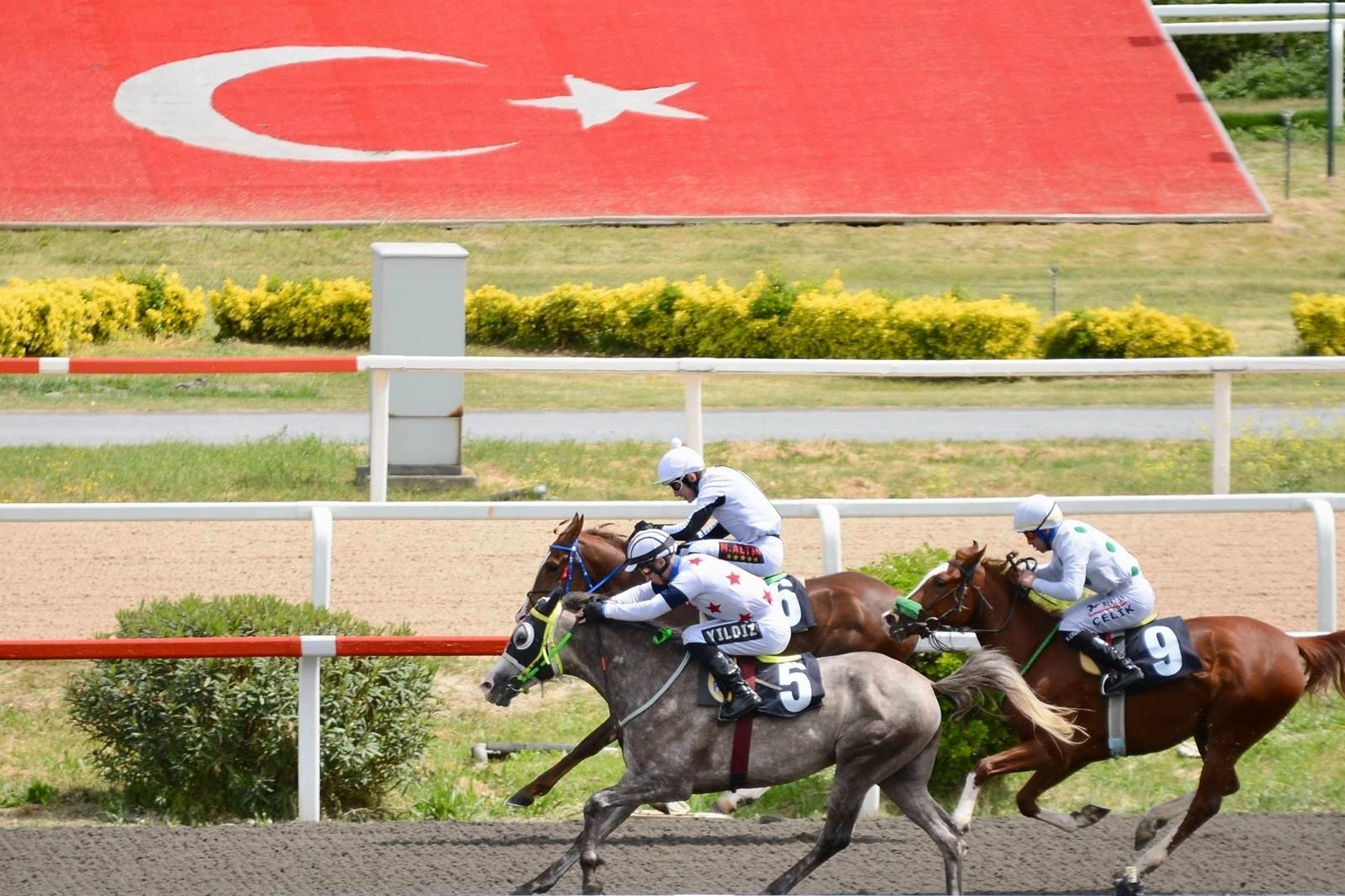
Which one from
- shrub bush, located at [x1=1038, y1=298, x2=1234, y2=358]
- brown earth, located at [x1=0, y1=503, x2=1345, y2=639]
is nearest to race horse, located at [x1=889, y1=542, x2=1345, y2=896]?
brown earth, located at [x1=0, y1=503, x2=1345, y2=639]

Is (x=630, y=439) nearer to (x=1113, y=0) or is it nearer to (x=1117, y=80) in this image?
(x=1117, y=80)

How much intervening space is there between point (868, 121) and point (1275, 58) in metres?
14.8

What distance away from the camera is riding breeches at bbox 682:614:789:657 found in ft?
19.8

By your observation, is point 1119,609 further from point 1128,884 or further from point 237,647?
point 237,647

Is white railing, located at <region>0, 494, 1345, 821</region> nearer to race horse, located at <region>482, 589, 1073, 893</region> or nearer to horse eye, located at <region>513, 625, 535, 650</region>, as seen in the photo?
race horse, located at <region>482, 589, 1073, 893</region>

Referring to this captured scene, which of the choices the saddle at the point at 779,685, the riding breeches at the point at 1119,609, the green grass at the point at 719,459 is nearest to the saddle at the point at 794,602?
the saddle at the point at 779,685

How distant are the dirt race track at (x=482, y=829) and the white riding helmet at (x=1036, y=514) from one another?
1.26m

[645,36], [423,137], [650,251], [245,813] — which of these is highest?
[645,36]

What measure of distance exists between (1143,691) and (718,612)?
68.6 inches

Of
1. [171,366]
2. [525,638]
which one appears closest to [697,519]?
[525,638]

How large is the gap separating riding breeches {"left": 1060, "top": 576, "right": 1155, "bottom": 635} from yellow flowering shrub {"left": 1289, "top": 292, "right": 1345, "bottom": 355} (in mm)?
12630

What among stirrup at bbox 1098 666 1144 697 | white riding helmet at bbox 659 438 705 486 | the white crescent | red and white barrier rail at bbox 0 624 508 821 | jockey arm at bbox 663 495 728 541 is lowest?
stirrup at bbox 1098 666 1144 697

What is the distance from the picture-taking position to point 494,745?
786 cm

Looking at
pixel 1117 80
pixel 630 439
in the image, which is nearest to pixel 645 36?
pixel 1117 80
